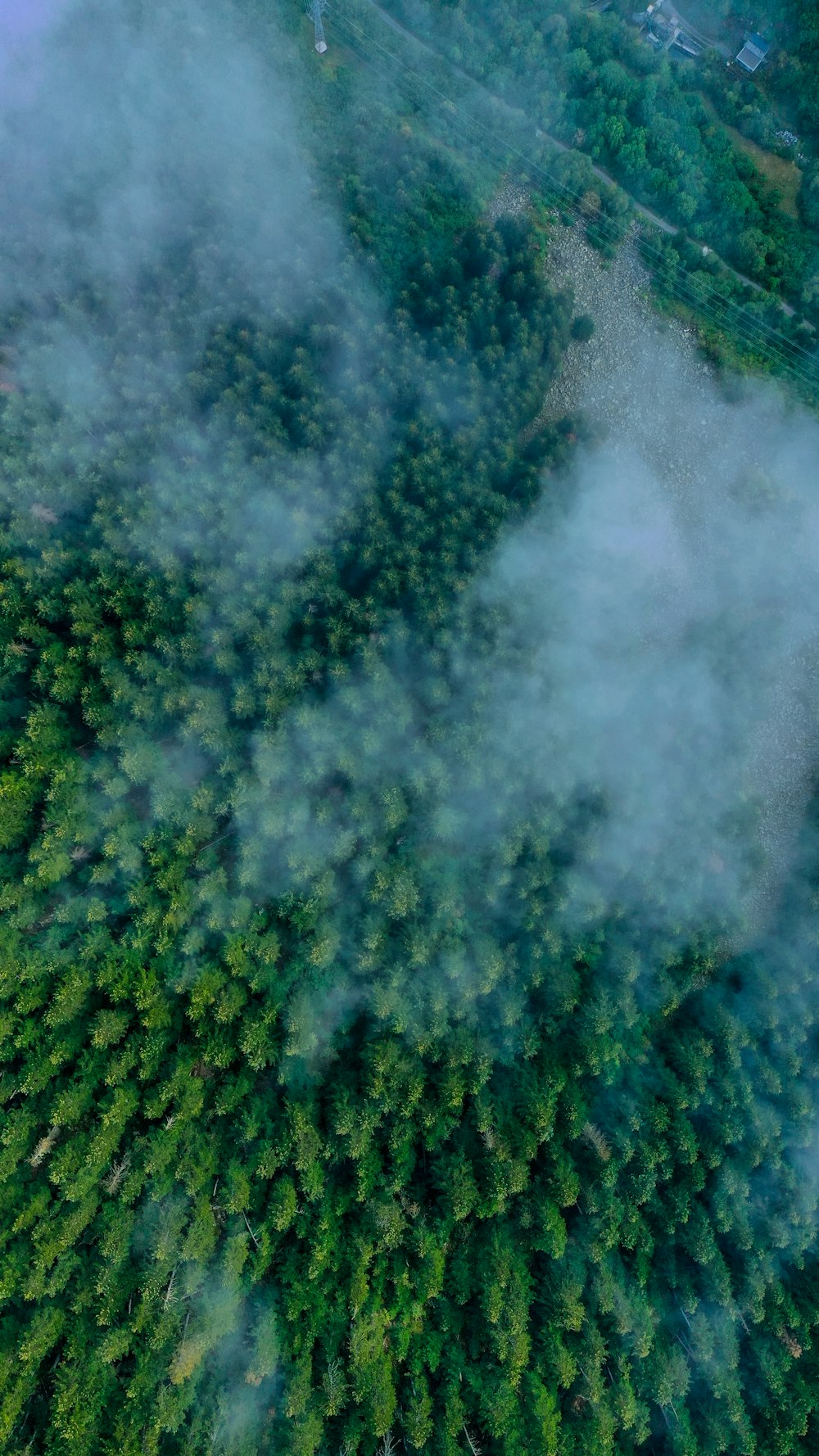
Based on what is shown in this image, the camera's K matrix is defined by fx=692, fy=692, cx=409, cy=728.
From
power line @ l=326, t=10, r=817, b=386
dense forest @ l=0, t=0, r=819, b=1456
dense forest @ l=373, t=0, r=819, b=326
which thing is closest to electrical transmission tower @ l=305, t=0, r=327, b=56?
power line @ l=326, t=10, r=817, b=386

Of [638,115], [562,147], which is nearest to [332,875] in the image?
[562,147]

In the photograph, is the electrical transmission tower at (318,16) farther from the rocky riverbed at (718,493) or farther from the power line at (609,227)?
the rocky riverbed at (718,493)

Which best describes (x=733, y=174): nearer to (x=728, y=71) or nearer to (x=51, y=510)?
(x=728, y=71)

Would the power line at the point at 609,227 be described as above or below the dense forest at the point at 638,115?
below

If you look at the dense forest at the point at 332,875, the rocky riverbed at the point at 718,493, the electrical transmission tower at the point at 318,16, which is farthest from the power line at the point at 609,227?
the dense forest at the point at 332,875

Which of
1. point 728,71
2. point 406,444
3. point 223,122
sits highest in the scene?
point 728,71

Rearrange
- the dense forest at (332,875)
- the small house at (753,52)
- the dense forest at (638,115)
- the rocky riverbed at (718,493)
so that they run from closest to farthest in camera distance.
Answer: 1. the dense forest at (332,875)
2. the rocky riverbed at (718,493)
3. the dense forest at (638,115)
4. the small house at (753,52)

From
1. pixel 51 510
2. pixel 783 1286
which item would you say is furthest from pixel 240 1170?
pixel 51 510
